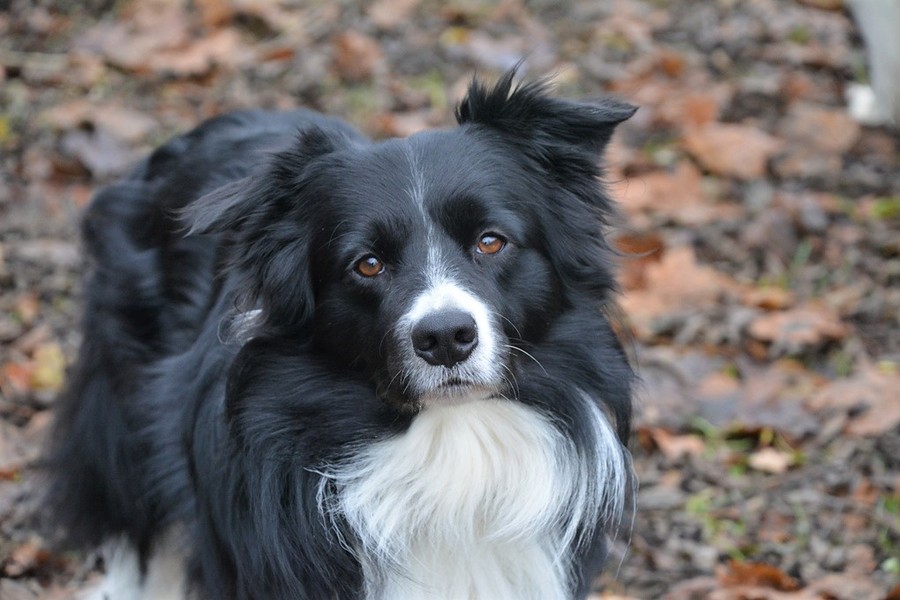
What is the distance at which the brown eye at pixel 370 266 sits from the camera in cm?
364

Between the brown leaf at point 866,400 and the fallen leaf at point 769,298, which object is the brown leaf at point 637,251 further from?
the brown leaf at point 866,400

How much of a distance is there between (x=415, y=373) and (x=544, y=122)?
39.6 inches

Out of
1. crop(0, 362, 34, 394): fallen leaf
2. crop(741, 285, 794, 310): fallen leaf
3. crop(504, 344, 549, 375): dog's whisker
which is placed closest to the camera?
crop(504, 344, 549, 375): dog's whisker

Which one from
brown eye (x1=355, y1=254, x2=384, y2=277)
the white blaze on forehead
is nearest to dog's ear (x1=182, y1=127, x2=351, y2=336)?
brown eye (x1=355, y1=254, x2=384, y2=277)

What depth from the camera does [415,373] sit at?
344 cm

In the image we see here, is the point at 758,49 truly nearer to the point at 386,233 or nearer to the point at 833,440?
the point at 833,440

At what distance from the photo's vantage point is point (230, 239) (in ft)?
13.4

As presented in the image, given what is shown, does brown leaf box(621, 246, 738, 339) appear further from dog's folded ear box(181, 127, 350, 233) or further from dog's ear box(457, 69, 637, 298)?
dog's folded ear box(181, 127, 350, 233)

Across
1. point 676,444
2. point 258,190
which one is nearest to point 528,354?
point 258,190

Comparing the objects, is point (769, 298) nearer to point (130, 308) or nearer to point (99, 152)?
point (130, 308)

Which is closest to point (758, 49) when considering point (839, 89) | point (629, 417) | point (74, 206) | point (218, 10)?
point (839, 89)

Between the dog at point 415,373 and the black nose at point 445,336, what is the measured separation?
0.6 inches

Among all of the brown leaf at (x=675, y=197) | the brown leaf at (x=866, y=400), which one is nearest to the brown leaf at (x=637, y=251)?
the brown leaf at (x=675, y=197)

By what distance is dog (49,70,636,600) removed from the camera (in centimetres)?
362
